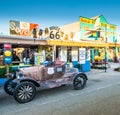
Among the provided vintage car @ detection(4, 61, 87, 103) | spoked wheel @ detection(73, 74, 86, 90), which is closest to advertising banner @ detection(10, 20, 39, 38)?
vintage car @ detection(4, 61, 87, 103)

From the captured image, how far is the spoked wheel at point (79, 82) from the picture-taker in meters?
7.73

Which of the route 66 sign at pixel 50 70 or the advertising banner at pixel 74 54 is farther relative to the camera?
the advertising banner at pixel 74 54

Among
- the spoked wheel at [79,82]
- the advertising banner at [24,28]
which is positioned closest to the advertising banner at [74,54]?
the advertising banner at [24,28]

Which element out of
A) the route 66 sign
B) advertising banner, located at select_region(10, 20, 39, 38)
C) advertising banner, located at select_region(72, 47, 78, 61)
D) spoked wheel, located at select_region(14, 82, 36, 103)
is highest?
advertising banner, located at select_region(10, 20, 39, 38)

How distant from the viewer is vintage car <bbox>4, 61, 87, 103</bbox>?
6.06 meters

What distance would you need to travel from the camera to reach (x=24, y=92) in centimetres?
606

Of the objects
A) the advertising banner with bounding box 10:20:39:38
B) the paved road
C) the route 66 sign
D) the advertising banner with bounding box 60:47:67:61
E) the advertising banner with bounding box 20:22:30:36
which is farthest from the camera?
the advertising banner with bounding box 60:47:67:61

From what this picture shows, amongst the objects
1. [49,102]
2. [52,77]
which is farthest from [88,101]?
[52,77]

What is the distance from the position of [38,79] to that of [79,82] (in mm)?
2166

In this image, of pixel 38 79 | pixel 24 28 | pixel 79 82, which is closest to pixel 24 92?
pixel 38 79

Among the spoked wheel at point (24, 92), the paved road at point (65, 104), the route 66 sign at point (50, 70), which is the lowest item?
the paved road at point (65, 104)

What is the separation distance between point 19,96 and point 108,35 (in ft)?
70.3

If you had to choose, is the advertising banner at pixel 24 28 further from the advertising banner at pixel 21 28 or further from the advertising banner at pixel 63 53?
the advertising banner at pixel 63 53

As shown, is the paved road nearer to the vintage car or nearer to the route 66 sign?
the vintage car
